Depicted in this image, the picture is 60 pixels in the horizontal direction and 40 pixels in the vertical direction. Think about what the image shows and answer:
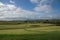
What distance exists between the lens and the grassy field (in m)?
2.97

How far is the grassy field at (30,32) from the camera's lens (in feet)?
9.75

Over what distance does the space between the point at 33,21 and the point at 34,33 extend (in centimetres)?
21

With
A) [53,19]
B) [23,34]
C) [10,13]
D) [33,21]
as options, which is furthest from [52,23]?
[10,13]

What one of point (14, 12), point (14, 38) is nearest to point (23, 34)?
point (14, 38)

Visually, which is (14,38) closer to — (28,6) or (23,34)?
(23,34)

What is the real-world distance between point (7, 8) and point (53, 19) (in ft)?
2.73

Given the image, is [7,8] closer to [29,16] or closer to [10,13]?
[10,13]

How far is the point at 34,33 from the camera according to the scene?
3.00 meters

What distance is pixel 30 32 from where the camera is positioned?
3008 mm

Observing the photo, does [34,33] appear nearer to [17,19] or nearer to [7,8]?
[17,19]

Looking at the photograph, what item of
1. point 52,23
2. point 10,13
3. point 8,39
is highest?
point 10,13

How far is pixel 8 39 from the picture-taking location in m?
2.95

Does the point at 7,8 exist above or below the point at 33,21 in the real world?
above

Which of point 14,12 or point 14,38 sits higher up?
point 14,12
